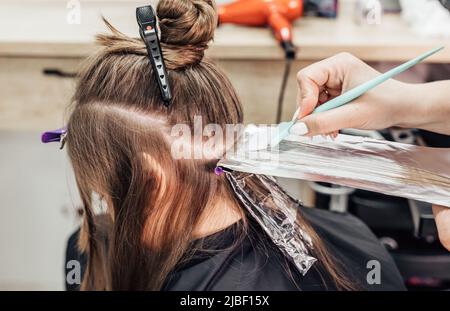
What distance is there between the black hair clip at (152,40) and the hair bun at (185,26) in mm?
20

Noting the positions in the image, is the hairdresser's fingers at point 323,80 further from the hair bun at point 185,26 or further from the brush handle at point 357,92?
the hair bun at point 185,26

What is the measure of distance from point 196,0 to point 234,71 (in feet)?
1.03

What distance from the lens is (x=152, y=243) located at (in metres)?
0.85

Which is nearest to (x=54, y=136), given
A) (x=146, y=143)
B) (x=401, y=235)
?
(x=146, y=143)

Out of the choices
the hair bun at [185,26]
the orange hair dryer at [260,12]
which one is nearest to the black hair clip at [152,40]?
the hair bun at [185,26]

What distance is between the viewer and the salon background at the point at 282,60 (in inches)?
37.7

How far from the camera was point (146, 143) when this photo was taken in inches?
30.7

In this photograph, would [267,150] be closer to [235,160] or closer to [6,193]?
[235,160]

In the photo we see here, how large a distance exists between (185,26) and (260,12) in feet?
1.47

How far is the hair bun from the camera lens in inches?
27.0

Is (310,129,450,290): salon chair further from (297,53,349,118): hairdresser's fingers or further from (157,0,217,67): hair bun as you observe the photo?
(157,0,217,67): hair bun

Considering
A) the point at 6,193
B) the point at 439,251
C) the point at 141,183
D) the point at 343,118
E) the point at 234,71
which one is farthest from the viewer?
the point at 6,193

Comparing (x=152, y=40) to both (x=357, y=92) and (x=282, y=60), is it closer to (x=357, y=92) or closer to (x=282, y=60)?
(x=357, y=92)
